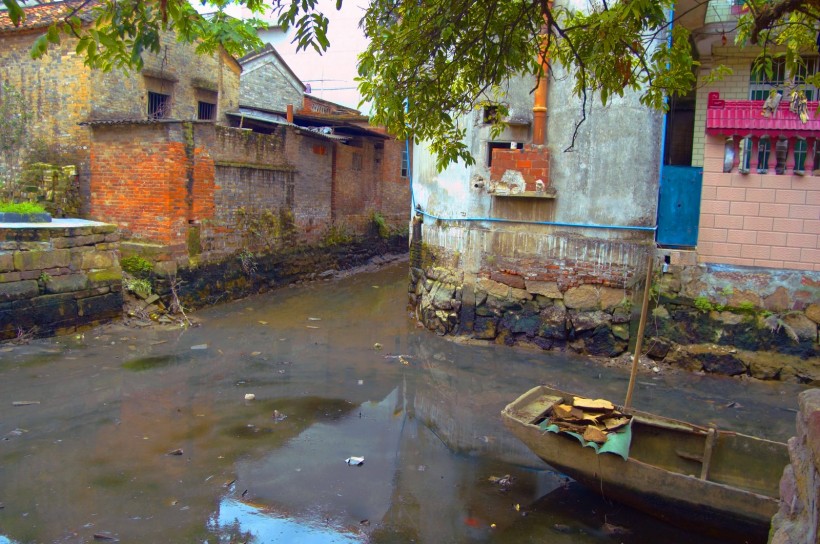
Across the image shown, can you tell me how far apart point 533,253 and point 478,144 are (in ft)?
6.87

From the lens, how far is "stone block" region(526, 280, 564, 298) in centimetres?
1027

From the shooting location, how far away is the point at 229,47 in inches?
288

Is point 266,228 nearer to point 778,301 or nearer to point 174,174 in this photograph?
point 174,174

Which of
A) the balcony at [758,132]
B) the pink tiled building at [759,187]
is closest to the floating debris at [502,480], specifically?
the pink tiled building at [759,187]

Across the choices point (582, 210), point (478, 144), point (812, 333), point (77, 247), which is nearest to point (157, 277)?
point (77, 247)

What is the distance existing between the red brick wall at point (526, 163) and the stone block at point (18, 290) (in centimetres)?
728

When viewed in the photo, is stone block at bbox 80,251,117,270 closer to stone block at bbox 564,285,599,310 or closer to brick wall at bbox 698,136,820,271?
stone block at bbox 564,285,599,310

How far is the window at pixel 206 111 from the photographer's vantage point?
16.0 meters

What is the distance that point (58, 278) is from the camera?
981cm

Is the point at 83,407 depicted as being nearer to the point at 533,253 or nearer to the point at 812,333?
the point at 533,253

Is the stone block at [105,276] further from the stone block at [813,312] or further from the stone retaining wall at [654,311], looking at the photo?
the stone block at [813,312]

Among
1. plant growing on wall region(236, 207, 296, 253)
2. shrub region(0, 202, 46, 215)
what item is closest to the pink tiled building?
plant growing on wall region(236, 207, 296, 253)

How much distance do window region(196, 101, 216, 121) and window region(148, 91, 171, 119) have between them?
1.09m

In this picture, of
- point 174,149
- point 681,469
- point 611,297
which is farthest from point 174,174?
point 681,469
